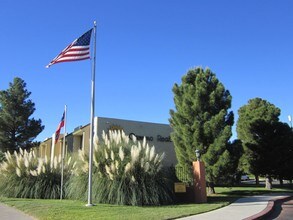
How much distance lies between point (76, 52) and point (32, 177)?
27.6 ft

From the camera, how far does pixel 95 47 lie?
1581 centimetres

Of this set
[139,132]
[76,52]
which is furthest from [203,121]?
[139,132]

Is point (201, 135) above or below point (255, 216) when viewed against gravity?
above

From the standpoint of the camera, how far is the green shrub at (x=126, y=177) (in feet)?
49.1

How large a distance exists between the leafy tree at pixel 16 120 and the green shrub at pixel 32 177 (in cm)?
1395

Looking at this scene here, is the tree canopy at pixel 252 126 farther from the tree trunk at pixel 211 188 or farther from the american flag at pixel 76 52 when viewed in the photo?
the american flag at pixel 76 52

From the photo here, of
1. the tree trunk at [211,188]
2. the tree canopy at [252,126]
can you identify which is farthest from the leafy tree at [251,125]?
the tree trunk at [211,188]

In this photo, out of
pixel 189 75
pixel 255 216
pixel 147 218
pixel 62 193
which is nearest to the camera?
pixel 147 218

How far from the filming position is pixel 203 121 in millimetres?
21359

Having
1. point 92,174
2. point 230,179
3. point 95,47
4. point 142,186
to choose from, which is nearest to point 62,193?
point 92,174

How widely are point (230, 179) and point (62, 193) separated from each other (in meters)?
9.31

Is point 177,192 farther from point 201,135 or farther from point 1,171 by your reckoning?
point 1,171

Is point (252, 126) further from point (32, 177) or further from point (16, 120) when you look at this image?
point (16, 120)

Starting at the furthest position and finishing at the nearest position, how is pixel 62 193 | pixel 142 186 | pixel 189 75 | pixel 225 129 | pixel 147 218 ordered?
1. pixel 189 75
2. pixel 225 129
3. pixel 62 193
4. pixel 142 186
5. pixel 147 218
